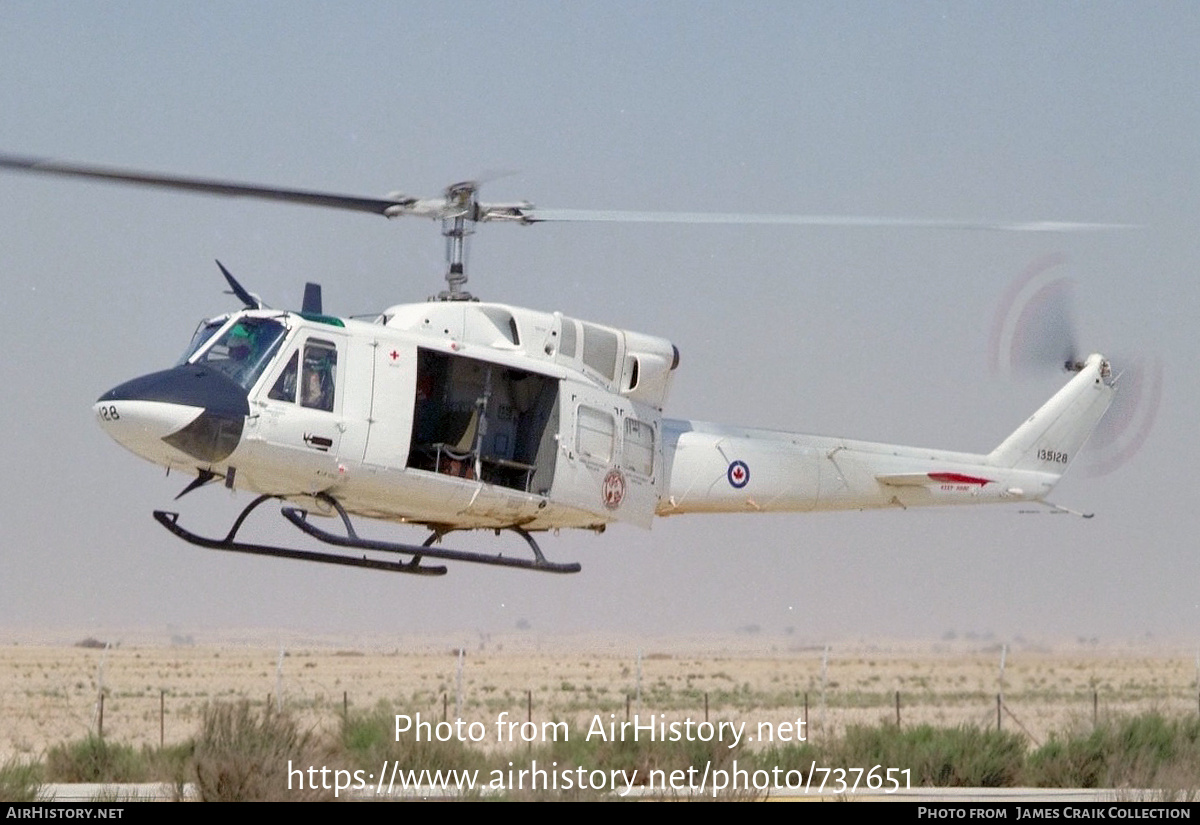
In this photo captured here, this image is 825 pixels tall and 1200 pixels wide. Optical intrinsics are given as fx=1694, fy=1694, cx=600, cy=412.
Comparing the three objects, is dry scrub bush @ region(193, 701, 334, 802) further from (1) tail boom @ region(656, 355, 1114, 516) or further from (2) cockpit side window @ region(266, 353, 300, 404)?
(1) tail boom @ region(656, 355, 1114, 516)

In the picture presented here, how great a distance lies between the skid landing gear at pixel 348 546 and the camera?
1598 centimetres

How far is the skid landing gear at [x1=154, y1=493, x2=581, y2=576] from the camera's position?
16.0 meters

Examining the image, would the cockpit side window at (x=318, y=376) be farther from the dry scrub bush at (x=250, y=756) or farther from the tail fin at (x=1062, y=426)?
the tail fin at (x=1062, y=426)

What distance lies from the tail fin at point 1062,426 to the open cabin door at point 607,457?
5313 millimetres

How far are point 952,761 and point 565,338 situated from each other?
679 centimetres

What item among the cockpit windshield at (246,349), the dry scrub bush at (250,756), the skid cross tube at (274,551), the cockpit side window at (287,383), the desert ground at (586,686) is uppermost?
the cockpit windshield at (246,349)

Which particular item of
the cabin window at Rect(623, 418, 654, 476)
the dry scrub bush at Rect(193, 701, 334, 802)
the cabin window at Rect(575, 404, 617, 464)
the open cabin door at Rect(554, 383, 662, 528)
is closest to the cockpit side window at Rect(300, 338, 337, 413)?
the open cabin door at Rect(554, 383, 662, 528)

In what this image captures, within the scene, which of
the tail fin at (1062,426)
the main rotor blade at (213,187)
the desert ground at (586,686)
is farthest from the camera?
the desert ground at (586,686)

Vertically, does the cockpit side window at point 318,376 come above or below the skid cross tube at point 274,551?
above

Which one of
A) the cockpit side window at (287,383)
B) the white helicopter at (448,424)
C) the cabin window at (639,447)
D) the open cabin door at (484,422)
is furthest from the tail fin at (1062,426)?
the cockpit side window at (287,383)

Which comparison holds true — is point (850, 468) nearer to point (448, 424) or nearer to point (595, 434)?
point (595, 434)

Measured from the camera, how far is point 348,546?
52.6ft

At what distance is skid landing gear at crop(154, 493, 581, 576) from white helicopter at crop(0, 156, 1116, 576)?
2cm

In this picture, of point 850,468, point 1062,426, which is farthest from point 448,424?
point 1062,426
